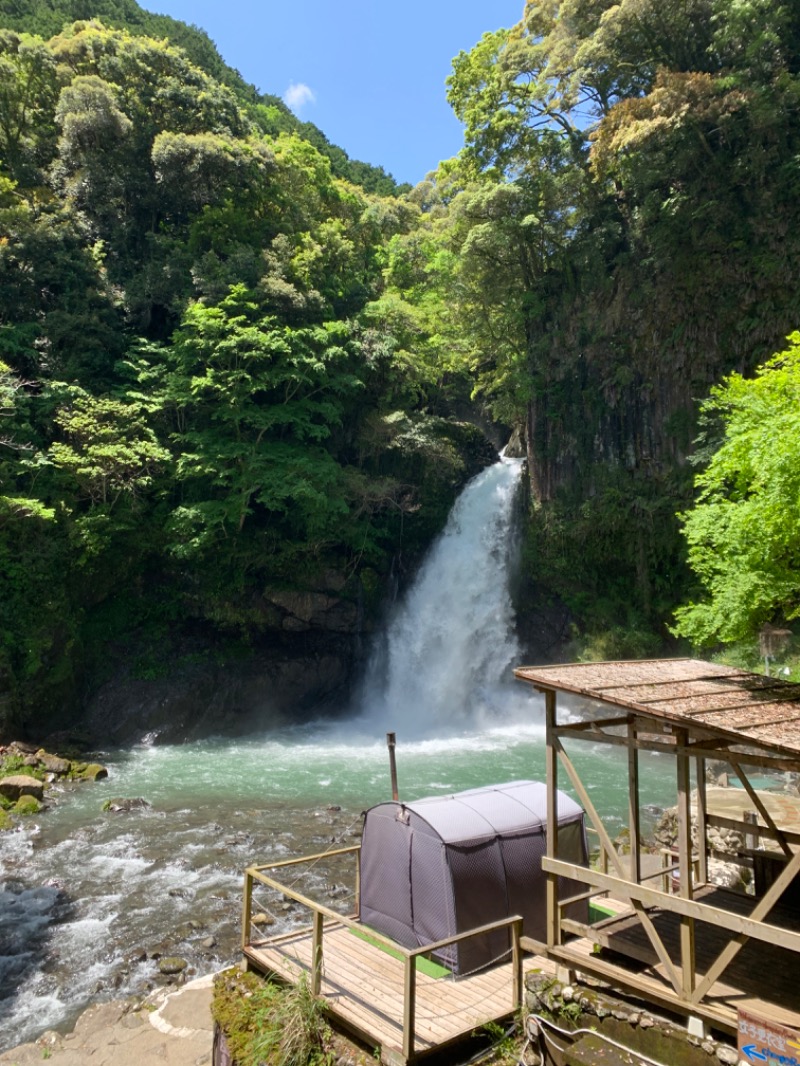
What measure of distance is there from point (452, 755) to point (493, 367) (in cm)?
2014

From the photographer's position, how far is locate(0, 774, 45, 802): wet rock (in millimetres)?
15562

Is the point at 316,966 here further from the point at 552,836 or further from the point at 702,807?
the point at 702,807

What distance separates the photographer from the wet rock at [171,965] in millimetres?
9344

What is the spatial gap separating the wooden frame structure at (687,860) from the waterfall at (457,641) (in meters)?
17.3

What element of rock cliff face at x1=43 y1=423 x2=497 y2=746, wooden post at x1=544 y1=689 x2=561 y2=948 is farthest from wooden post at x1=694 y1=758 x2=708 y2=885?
rock cliff face at x1=43 y1=423 x2=497 y2=746

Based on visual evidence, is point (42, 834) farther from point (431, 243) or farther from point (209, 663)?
point (431, 243)

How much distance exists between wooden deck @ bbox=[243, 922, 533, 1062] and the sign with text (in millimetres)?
2107

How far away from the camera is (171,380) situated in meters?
24.0

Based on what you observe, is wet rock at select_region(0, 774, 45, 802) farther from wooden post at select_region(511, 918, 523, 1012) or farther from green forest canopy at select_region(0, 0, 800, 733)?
wooden post at select_region(511, 918, 523, 1012)

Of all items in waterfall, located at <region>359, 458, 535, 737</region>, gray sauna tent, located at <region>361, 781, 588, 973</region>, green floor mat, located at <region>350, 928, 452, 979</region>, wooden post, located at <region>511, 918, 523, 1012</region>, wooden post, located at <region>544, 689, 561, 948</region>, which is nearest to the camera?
wooden post, located at <region>511, 918, 523, 1012</region>

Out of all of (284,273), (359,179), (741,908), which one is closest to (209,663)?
(284,273)

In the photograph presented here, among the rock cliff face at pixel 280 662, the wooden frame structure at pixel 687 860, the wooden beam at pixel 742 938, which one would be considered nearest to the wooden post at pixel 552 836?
the wooden frame structure at pixel 687 860

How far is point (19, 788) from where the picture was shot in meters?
15.7

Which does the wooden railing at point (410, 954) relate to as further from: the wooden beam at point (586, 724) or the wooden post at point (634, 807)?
the wooden beam at point (586, 724)
